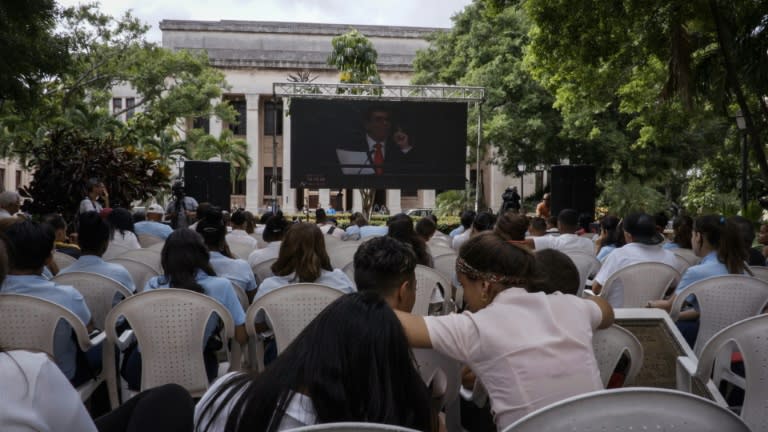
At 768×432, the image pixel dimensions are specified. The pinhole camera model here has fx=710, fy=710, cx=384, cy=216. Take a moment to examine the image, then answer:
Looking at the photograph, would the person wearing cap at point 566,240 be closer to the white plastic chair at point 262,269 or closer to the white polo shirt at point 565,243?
the white polo shirt at point 565,243

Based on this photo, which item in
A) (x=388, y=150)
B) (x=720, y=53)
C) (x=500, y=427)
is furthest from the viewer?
(x=388, y=150)

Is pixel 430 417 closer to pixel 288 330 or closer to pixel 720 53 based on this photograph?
pixel 288 330

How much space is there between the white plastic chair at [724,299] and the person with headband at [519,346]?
6.04 feet

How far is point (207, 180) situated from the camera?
17.2m

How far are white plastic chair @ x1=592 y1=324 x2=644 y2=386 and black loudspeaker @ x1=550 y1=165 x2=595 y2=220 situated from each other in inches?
500

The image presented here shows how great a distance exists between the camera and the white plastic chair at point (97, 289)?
4051 millimetres

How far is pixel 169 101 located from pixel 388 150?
1090 cm

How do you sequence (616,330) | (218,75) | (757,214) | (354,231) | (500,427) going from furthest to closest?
(218,75), (757,214), (354,231), (616,330), (500,427)

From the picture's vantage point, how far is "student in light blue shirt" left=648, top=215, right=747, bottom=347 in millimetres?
3953

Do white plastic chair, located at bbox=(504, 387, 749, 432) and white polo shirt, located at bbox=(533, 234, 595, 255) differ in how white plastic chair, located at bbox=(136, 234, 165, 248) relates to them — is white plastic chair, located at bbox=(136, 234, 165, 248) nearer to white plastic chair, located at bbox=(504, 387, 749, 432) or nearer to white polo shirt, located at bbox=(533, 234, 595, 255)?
white polo shirt, located at bbox=(533, 234, 595, 255)

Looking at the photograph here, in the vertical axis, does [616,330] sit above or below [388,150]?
below

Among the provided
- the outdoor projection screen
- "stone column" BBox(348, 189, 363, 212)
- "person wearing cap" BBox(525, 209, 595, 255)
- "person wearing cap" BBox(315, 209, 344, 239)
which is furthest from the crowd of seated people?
"stone column" BBox(348, 189, 363, 212)

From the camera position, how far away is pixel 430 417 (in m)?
1.74

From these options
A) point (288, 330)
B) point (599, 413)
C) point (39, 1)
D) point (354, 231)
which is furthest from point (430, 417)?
point (39, 1)
